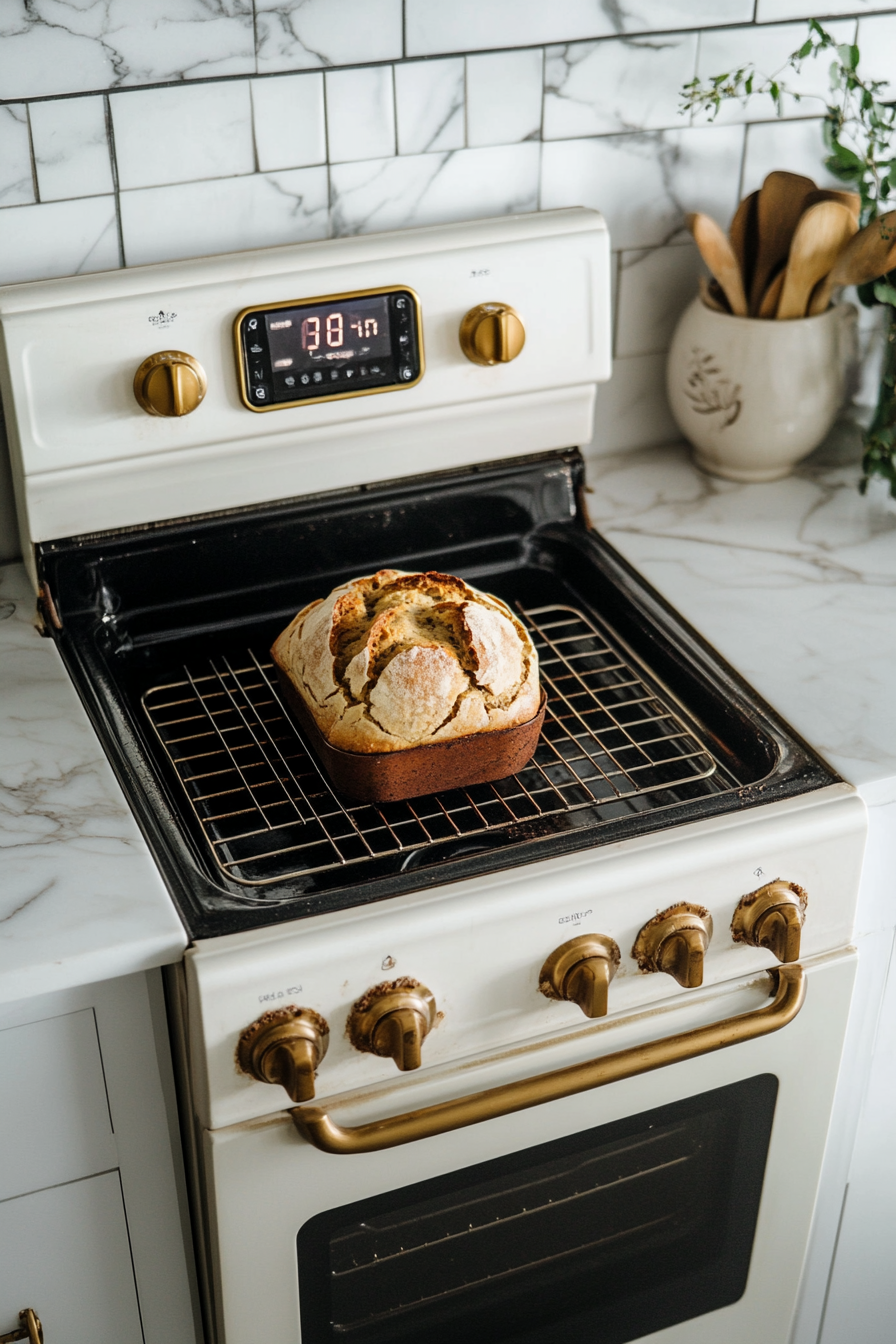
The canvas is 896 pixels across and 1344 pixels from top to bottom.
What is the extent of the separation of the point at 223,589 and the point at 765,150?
76cm

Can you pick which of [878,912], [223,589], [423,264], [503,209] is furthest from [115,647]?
[878,912]

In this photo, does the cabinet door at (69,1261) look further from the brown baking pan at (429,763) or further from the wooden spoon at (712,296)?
the wooden spoon at (712,296)

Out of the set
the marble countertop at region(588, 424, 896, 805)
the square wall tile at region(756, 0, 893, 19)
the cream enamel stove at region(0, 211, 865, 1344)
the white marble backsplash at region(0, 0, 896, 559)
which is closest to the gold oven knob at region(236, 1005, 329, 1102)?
the cream enamel stove at region(0, 211, 865, 1344)

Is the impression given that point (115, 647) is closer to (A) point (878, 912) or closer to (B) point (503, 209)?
(B) point (503, 209)

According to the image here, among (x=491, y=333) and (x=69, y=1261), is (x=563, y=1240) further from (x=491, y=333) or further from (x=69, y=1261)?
(x=491, y=333)

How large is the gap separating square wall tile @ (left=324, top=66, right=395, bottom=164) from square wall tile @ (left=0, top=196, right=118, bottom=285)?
220 millimetres

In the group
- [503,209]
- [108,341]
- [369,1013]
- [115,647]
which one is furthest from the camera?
[503,209]

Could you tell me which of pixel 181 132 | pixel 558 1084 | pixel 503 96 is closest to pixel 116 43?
pixel 181 132

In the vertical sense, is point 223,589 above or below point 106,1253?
above

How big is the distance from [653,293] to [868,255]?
25cm

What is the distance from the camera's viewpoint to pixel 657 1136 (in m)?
1.11

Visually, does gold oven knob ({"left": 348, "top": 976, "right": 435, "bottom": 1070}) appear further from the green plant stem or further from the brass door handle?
the green plant stem

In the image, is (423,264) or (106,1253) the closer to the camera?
(106,1253)

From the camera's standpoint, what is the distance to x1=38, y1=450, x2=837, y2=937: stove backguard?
0.96m
